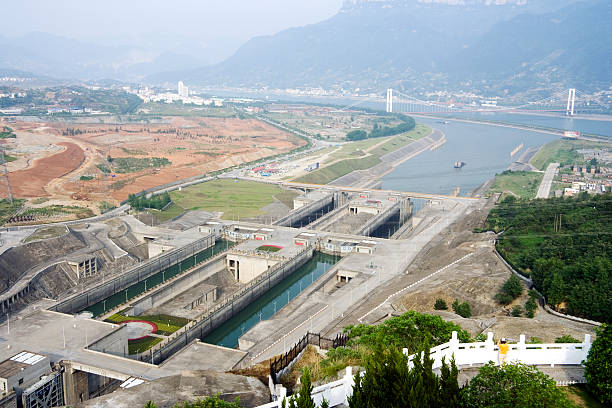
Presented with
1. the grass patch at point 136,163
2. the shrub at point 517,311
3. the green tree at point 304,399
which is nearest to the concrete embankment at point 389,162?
the grass patch at point 136,163

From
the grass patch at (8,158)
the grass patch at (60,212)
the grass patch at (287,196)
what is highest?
the grass patch at (8,158)

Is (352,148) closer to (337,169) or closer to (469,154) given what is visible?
(337,169)

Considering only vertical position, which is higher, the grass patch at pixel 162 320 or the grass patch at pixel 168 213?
the grass patch at pixel 168 213

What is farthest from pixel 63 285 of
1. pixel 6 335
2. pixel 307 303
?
pixel 307 303

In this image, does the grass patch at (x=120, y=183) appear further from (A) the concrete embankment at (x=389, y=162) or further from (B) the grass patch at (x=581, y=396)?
(B) the grass patch at (x=581, y=396)

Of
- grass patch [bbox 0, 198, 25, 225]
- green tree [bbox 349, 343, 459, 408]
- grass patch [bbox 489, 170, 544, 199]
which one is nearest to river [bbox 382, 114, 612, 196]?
grass patch [bbox 489, 170, 544, 199]

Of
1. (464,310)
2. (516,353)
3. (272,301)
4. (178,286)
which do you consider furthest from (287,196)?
(516,353)

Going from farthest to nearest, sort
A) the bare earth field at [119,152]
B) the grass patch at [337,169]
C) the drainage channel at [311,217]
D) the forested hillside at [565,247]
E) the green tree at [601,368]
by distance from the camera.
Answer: the grass patch at [337,169] → the bare earth field at [119,152] → the drainage channel at [311,217] → the forested hillside at [565,247] → the green tree at [601,368]

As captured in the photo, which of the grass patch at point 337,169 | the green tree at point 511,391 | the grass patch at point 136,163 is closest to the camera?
the green tree at point 511,391

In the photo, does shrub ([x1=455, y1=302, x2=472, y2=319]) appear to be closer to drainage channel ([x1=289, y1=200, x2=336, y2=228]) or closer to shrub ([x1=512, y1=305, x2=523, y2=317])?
shrub ([x1=512, y1=305, x2=523, y2=317])
